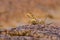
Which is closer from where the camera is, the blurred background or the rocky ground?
the rocky ground

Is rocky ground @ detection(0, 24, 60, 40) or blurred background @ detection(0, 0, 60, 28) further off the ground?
blurred background @ detection(0, 0, 60, 28)

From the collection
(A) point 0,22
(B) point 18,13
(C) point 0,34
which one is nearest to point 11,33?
(C) point 0,34

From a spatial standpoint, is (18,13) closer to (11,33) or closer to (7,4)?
(7,4)

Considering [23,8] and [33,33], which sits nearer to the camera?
[33,33]

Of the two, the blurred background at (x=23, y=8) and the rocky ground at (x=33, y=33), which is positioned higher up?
the blurred background at (x=23, y=8)
